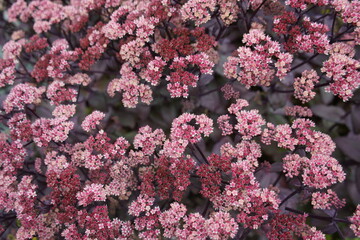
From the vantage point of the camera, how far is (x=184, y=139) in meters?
2.16

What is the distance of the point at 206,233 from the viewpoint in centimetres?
201

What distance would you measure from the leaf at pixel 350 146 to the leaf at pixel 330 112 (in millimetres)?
267

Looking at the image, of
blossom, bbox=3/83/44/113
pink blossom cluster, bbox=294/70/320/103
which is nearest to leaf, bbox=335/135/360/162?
pink blossom cluster, bbox=294/70/320/103

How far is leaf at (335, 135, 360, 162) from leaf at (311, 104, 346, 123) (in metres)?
0.27

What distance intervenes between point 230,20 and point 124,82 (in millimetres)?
884

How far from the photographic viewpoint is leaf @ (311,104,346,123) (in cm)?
315

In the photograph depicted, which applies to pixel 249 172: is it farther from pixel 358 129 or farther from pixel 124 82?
pixel 358 129

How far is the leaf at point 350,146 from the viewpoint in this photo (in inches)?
110

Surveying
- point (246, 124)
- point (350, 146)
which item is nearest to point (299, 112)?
point (246, 124)

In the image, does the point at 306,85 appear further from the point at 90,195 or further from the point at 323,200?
the point at 90,195

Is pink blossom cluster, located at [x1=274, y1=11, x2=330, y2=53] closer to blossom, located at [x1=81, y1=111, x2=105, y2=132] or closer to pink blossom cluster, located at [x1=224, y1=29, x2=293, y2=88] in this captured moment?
pink blossom cluster, located at [x1=224, y1=29, x2=293, y2=88]

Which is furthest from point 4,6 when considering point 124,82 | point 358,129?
point 358,129

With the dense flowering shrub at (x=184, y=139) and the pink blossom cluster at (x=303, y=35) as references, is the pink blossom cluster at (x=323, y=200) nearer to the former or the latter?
the dense flowering shrub at (x=184, y=139)

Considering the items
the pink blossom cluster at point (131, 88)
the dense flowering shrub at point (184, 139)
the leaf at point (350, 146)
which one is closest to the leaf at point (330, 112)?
the dense flowering shrub at point (184, 139)
